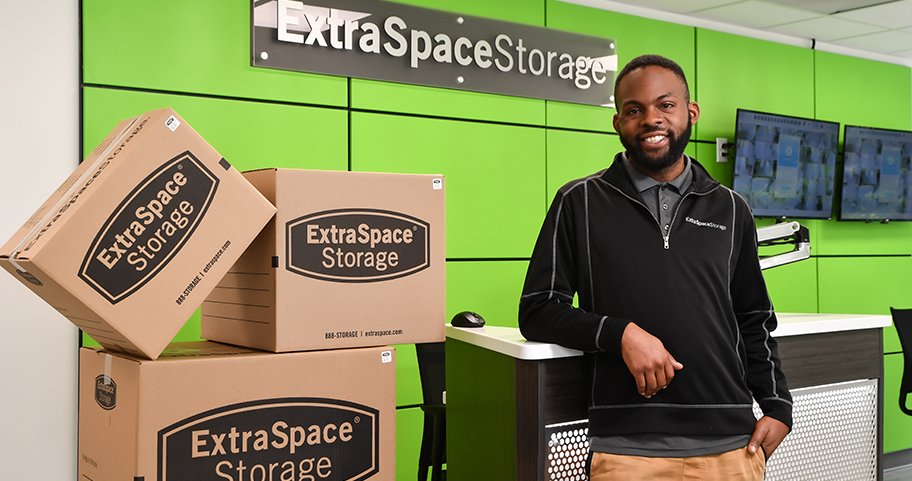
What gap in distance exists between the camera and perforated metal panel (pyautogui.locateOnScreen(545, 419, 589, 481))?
64.7 inches

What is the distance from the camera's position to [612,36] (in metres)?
3.54

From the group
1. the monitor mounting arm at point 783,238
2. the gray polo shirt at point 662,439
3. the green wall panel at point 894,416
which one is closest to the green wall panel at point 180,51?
the gray polo shirt at point 662,439

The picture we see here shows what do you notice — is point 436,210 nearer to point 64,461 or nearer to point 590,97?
point 64,461

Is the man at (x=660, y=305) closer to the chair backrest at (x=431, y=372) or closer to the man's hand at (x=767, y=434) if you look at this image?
the man's hand at (x=767, y=434)

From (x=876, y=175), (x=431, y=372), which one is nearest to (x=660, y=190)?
(x=431, y=372)

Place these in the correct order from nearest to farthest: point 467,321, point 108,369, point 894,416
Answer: point 108,369
point 467,321
point 894,416

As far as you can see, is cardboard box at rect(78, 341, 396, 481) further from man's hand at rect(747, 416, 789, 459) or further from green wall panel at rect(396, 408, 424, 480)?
green wall panel at rect(396, 408, 424, 480)

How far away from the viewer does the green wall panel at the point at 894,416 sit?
14.1ft

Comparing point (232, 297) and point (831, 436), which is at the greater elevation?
→ point (232, 297)

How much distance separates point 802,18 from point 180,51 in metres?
3.13

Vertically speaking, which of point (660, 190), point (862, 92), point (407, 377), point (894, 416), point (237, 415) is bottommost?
point (894, 416)

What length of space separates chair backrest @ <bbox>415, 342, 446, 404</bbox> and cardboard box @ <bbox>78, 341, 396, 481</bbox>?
0.96m

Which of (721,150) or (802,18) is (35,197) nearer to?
(721,150)

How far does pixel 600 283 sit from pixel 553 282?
3.9 inches
